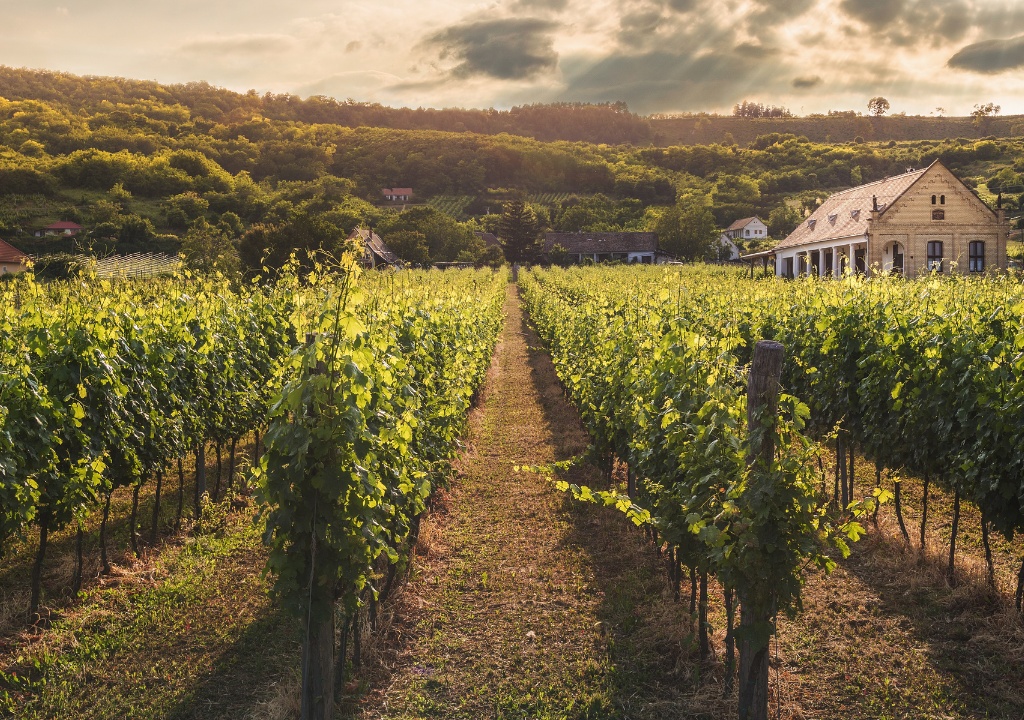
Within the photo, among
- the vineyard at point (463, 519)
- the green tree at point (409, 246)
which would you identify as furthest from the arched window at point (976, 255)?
the green tree at point (409, 246)

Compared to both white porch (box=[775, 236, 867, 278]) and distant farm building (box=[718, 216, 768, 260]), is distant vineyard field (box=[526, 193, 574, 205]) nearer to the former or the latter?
distant farm building (box=[718, 216, 768, 260])

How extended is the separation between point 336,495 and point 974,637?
5001 mm

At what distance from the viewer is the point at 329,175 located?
12262cm

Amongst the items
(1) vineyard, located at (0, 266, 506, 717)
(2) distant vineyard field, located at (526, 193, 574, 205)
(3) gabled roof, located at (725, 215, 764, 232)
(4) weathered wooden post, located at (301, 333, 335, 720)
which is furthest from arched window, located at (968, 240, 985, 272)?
(2) distant vineyard field, located at (526, 193, 574, 205)

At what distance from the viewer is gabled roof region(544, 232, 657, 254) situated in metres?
81.8

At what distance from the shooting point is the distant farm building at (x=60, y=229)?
2743 inches

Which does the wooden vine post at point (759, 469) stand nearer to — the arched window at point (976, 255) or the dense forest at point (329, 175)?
the arched window at point (976, 255)

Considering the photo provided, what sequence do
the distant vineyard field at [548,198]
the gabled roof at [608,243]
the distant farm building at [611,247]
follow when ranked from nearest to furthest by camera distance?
the distant farm building at [611,247]
the gabled roof at [608,243]
the distant vineyard field at [548,198]

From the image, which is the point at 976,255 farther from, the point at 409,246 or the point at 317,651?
the point at 409,246

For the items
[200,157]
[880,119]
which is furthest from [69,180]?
[880,119]

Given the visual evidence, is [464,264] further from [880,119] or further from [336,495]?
[880,119]

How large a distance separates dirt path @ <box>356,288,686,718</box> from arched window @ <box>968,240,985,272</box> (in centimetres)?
3532

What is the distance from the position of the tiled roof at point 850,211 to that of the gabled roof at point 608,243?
35295mm

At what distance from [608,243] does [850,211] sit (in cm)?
4344
